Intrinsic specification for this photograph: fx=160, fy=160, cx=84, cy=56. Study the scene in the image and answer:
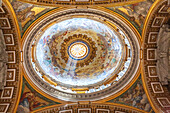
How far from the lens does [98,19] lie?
14.1m

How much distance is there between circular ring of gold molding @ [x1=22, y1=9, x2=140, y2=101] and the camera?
508 inches

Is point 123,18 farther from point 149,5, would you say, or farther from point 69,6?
point 69,6

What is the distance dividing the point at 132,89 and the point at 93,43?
8.14m

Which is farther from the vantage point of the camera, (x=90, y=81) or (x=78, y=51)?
(x=78, y=51)

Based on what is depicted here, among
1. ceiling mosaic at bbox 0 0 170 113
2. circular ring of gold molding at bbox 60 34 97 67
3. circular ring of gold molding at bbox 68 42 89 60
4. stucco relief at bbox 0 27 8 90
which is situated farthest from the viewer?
circular ring of gold molding at bbox 68 42 89 60

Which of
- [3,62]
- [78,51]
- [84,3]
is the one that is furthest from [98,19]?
[3,62]

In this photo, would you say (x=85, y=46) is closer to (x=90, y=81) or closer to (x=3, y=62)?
(x=90, y=81)

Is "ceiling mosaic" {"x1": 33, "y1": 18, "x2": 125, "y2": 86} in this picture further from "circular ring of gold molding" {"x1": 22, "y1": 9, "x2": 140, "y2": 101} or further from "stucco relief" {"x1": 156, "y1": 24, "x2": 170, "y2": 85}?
"stucco relief" {"x1": 156, "y1": 24, "x2": 170, "y2": 85}

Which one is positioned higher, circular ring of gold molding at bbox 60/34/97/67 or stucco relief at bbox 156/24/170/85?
circular ring of gold molding at bbox 60/34/97/67

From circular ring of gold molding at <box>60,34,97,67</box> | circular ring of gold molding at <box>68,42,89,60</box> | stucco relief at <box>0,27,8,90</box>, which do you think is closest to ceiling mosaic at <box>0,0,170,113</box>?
stucco relief at <box>0,27,8,90</box>

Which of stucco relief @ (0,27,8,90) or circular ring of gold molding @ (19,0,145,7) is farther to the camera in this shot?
stucco relief @ (0,27,8,90)

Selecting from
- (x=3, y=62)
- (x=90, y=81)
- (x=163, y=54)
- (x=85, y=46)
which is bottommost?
(x=90, y=81)

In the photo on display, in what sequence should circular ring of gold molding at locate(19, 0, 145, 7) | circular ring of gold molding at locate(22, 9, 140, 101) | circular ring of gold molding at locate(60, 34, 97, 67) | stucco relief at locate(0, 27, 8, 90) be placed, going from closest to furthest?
1. circular ring of gold molding at locate(19, 0, 145, 7)
2. stucco relief at locate(0, 27, 8, 90)
3. circular ring of gold molding at locate(22, 9, 140, 101)
4. circular ring of gold molding at locate(60, 34, 97, 67)

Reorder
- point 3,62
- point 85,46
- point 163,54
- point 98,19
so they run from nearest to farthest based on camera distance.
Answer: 1. point 3,62
2. point 163,54
3. point 98,19
4. point 85,46
